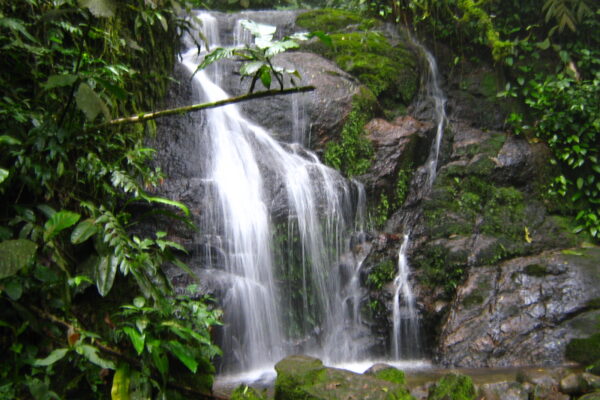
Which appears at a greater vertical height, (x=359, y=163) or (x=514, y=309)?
(x=359, y=163)

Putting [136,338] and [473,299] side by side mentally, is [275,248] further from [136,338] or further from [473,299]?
[136,338]

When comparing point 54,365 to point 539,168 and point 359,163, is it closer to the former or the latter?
point 359,163

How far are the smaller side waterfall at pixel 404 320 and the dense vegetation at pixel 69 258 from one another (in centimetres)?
308

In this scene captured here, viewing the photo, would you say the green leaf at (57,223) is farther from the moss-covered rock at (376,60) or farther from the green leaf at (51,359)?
the moss-covered rock at (376,60)

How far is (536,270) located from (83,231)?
16.3 feet

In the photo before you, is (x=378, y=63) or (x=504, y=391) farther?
(x=378, y=63)

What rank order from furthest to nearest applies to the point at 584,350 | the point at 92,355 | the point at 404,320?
1. the point at 404,320
2. the point at 584,350
3. the point at 92,355

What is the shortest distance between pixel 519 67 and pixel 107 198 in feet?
23.1

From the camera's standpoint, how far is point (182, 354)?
8.84 ft

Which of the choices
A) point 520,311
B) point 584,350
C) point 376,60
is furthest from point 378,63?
point 584,350

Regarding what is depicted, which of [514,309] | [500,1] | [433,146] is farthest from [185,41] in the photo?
[514,309]

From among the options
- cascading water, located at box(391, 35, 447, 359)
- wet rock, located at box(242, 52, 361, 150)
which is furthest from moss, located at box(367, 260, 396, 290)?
wet rock, located at box(242, 52, 361, 150)

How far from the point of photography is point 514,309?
Answer: 5246 millimetres

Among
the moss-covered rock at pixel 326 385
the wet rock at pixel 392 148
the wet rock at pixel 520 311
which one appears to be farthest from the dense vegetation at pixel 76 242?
the wet rock at pixel 392 148
